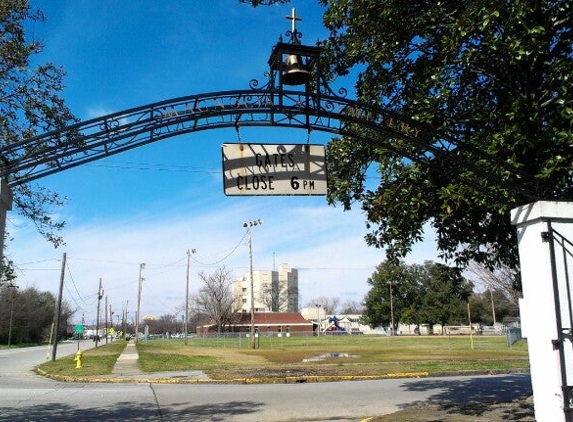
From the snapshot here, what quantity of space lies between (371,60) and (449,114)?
1.65 metres

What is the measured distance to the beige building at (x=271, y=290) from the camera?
144625mm

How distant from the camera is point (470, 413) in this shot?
31.4 ft

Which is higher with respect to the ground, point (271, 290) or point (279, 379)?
point (271, 290)

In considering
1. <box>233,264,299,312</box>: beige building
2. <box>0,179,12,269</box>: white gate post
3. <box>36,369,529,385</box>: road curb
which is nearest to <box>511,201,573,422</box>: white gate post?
<box>0,179,12,269</box>: white gate post

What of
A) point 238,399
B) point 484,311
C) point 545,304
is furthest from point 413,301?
point 545,304

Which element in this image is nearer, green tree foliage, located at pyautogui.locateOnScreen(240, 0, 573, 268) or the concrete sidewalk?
green tree foliage, located at pyautogui.locateOnScreen(240, 0, 573, 268)

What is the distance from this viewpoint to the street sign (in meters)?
7.00

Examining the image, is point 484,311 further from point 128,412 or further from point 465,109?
point 465,109

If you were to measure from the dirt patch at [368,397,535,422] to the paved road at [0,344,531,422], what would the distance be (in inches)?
50.4

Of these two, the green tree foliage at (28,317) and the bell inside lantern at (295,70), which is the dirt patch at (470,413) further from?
the green tree foliage at (28,317)

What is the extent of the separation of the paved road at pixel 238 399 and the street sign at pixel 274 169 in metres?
5.55

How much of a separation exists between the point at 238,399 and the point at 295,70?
958 centimetres

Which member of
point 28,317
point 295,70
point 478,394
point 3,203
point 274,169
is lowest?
point 478,394

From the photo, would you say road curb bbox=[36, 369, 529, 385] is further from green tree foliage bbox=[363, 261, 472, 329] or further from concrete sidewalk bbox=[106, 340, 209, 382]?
green tree foliage bbox=[363, 261, 472, 329]
